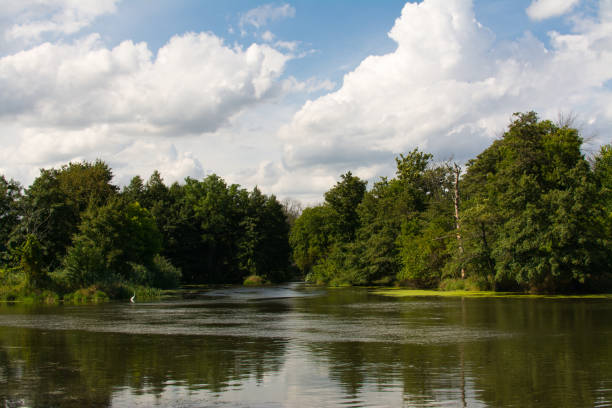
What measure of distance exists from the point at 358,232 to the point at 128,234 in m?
40.7

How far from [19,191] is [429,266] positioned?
52236 millimetres

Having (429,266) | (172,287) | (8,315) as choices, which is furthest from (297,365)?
(172,287)

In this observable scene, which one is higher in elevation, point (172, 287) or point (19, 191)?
point (19, 191)

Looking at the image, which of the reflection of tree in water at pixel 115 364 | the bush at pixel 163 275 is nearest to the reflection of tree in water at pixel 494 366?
the reflection of tree in water at pixel 115 364

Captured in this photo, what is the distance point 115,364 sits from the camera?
17.2 metres

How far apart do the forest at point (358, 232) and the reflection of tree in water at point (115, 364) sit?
106 ft

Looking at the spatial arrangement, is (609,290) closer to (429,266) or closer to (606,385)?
(429,266)

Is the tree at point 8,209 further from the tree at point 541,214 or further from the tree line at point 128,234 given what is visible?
the tree at point 541,214

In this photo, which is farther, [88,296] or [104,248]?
[104,248]

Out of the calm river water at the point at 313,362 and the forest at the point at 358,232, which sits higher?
the forest at the point at 358,232

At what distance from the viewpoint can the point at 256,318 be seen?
3312 centimetres

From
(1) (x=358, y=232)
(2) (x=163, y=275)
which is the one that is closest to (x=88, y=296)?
(2) (x=163, y=275)

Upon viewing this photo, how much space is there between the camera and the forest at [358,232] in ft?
166

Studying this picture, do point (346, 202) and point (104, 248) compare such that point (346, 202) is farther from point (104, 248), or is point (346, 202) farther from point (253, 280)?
point (104, 248)
